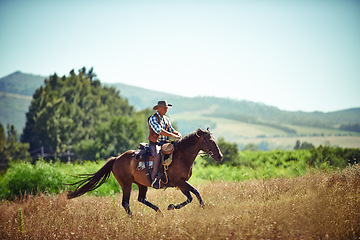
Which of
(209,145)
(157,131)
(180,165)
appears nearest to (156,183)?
(180,165)

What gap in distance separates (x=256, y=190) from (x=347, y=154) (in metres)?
18.9

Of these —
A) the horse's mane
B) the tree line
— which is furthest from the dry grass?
the tree line

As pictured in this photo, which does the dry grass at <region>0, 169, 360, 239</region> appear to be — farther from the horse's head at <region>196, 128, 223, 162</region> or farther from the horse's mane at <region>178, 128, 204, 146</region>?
the horse's mane at <region>178, 128, 204, 146</region>

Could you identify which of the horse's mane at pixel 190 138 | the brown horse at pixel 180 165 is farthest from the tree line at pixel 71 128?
the horse's mane at pixel 190 138

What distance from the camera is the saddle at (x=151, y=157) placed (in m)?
9.37

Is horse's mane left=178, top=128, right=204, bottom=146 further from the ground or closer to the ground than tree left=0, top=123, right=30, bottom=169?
further from the ground

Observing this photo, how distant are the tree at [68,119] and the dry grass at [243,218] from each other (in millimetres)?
49794

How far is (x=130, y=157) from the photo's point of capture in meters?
10.4

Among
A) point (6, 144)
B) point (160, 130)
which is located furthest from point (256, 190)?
point (6, 144)

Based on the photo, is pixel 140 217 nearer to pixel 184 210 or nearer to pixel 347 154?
pixel 184 210

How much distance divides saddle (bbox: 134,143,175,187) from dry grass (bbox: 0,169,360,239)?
1224mm

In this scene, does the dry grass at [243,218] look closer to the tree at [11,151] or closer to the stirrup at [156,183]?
the stirrup at [156,183]

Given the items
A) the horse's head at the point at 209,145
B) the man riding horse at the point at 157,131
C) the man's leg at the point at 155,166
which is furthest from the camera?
the man's leg at the point at 155,166

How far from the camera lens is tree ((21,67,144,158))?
57.7 meters
